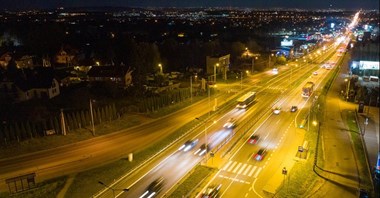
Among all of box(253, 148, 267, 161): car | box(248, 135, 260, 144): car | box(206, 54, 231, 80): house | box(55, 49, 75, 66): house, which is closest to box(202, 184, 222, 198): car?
box(253, 148, 267, 161): car

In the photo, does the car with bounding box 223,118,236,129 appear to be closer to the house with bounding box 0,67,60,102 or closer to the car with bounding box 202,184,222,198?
the car with bounding box 202,184,222,198

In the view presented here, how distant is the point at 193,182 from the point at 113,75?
1050 inches

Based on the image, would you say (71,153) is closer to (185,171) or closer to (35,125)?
(35,125)

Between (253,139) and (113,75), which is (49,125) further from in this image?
(253,139)

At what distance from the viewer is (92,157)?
842 inches

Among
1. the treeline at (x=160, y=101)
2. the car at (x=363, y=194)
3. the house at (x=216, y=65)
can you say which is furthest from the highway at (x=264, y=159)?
the house at (x=216, y=65)

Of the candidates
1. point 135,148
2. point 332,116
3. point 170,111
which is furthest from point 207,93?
point 135,148

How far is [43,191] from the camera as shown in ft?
56.3

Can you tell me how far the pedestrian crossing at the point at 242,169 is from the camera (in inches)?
744

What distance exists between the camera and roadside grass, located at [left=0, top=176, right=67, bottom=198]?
1680cm

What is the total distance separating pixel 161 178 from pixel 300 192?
815 cm

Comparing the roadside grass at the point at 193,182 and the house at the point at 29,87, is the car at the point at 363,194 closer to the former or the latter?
the roadside grass at the point at 193,182

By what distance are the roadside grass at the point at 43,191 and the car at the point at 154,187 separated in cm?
516

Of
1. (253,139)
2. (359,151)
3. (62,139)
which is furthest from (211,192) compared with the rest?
(62,139)
